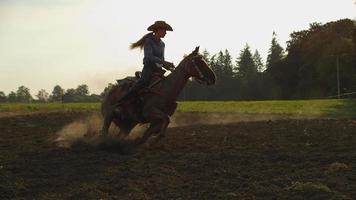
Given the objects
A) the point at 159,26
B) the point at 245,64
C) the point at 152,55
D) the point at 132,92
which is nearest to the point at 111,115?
the point at 132,92

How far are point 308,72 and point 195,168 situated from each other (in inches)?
3143

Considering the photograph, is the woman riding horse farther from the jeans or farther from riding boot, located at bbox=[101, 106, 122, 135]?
riding boot, located at bbox=[101, 106, 122, 135]

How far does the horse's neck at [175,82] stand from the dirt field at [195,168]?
4.17 ft

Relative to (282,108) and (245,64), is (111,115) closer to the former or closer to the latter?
(282,108)

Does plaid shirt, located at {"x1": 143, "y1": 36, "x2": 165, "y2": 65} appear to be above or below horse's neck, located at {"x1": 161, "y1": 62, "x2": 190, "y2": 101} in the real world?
above

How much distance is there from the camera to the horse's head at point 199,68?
13.7m

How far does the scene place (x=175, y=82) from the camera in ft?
45.2

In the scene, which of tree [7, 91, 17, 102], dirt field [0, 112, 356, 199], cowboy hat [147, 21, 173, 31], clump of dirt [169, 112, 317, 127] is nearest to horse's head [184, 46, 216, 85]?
cowboy hat [147, 21, 173, 31]

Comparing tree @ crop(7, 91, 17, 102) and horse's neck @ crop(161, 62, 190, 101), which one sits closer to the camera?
horse's neck @ crop(161, 62, 190, 101)

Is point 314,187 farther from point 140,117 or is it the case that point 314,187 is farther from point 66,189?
point 140,117

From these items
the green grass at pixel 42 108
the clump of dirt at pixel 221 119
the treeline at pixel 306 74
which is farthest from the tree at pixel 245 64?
the clump of dirt at pixel 221 119

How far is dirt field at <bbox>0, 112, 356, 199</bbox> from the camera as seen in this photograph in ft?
29.8

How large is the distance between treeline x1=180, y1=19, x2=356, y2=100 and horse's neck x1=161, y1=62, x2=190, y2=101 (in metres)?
54.8

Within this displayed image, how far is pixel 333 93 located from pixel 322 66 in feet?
18.5
